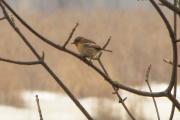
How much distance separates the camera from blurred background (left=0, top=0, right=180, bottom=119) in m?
7.28

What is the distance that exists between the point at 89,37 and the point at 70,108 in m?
1.13

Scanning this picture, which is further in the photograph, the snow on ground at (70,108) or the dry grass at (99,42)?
the dry grass at (99,42)

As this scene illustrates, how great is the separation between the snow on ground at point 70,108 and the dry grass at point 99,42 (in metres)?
0.13

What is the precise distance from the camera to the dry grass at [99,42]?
7.33 meters

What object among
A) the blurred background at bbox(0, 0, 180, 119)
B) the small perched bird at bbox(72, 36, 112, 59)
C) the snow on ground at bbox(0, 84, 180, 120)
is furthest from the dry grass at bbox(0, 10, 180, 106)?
the small perched bird at bbox(72, 36, 112, 59)

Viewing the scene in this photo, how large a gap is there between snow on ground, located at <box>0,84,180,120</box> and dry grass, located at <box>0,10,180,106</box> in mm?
132

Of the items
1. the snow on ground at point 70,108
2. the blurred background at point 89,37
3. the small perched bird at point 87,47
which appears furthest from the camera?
the blurred background at point 89,37

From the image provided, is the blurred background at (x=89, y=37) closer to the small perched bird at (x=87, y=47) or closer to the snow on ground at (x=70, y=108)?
the snow on ground at (x=70, y=108)

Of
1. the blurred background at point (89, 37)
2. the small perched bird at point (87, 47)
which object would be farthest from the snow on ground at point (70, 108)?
the small perched bird at point (87, 47)

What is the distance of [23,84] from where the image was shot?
25.2ft

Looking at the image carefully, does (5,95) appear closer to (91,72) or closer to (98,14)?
(91,72)

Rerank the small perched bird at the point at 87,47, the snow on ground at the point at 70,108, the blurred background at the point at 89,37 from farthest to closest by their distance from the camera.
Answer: the blurred background at the point at 89,37, the snow on ground at the point at 70,108, the small perched bird at the point at 87,47

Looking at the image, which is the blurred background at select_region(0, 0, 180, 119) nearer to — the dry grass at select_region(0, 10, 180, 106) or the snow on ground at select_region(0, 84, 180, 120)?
the dry grass at select_region(0, 10, 180, 106)

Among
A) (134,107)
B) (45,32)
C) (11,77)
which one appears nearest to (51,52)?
(45,32)
